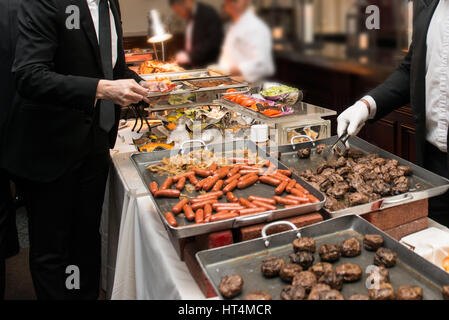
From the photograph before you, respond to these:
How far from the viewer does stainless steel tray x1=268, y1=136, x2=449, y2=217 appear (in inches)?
53.5

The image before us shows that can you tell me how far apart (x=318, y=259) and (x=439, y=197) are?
87cm

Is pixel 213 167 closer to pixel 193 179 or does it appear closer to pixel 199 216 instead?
pixel 193 179

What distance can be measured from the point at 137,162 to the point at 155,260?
0.51 metres

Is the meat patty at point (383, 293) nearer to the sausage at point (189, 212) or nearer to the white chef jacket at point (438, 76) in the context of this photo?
the sausage at point (189, 212)

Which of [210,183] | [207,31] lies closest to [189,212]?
[210,183]

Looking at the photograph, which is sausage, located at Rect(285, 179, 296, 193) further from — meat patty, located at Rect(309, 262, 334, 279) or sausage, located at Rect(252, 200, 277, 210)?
meat patty, located at Rect(309, 262, 334, 279)

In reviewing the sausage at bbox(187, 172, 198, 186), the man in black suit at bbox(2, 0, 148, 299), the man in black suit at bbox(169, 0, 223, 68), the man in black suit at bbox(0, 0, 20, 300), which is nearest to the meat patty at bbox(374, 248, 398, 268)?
the sausage at bbox(187, 172, 198, 186)

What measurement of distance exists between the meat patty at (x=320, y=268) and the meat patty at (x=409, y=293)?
17 cm

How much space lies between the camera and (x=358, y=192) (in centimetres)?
145

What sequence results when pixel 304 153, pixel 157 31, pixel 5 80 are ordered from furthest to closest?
pixel 157 31 < pixel 5 80 < pixel 304 153

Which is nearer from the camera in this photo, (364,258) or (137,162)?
(364,258)

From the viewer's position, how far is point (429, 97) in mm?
1758
